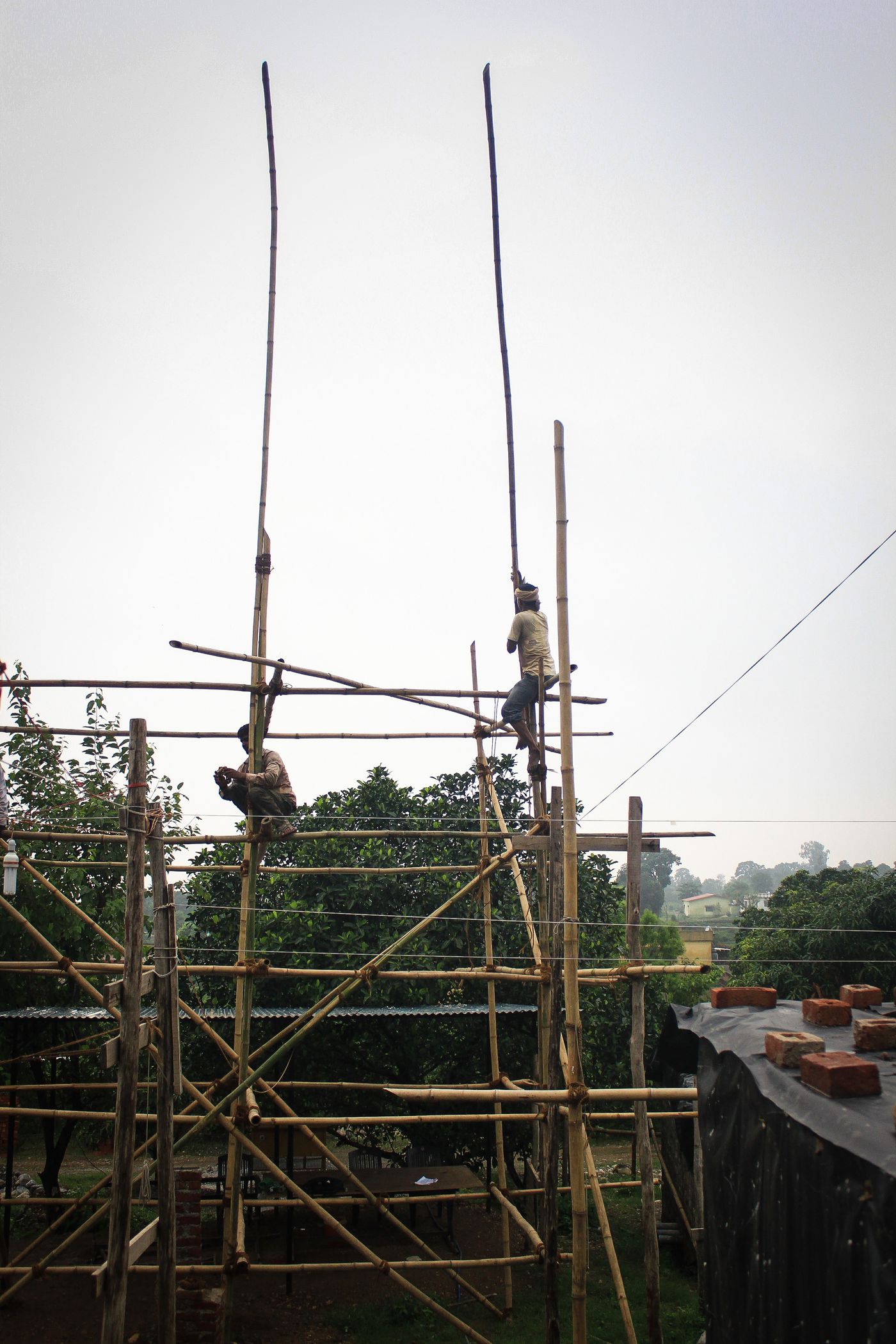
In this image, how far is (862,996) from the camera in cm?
453

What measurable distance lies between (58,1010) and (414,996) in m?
4.00

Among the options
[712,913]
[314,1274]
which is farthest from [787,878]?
[712,913]

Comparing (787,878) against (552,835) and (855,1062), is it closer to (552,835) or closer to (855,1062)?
(552,835)

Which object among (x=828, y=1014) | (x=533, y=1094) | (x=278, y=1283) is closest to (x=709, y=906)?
(x=278, y=1283)

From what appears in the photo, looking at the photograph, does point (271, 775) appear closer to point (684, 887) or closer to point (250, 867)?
point (250, 867)

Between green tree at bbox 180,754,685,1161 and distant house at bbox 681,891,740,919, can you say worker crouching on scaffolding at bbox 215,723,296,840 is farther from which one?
distant house at bbox 681,891,740,919

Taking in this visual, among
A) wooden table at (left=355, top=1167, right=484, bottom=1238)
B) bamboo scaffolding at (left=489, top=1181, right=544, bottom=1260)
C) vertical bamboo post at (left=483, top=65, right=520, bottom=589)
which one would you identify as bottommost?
wooden table at (left=355, top=1167, right=484, bottom=1238)

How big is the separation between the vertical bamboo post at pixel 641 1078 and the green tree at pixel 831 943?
22.8ft

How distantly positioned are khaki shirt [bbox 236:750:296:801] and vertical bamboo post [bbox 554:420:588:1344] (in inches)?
84.9

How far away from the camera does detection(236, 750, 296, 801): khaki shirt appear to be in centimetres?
632

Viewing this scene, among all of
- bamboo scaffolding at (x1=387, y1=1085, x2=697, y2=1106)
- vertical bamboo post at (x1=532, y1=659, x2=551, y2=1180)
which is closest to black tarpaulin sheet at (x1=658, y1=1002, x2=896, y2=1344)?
bamboo scaffolding at (x1=387, y1=1085, x2=697, y2=1106)

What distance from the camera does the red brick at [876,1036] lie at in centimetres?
344

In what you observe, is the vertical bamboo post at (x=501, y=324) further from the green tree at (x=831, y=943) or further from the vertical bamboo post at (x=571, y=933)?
the green tree at (x=831, y=943)

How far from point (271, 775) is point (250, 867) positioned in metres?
0.60
